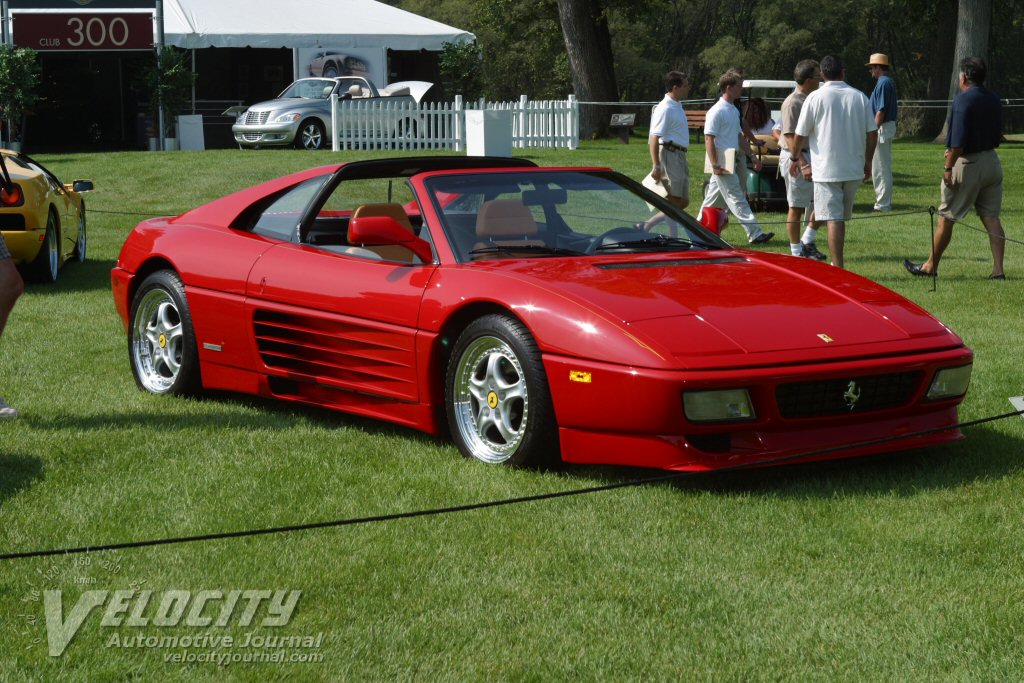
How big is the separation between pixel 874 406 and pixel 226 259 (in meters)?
3.22

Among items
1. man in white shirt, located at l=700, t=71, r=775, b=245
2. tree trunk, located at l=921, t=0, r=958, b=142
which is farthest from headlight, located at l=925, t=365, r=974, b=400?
tree trunk, located at l=921, t=0, r=958, b=142

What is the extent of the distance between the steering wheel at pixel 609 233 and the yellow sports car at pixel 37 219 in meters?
6.04

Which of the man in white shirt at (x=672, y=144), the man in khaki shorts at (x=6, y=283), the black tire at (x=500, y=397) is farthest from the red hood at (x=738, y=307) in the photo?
the man in white shirt at (x=672, y=144)

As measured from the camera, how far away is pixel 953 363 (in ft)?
18.6

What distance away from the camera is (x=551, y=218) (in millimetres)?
6562

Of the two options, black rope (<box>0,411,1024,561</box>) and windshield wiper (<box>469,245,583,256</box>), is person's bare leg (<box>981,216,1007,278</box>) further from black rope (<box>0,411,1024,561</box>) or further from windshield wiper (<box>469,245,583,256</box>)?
windshield wiper (<box>469,245,583,256</box>)

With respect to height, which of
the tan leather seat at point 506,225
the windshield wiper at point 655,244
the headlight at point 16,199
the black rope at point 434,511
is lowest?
the black rope at point 434,511

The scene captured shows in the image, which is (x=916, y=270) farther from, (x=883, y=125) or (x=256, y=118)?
(x=256, y=118)

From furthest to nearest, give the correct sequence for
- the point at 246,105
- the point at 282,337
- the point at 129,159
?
the point at 246,105 → the point at 129,159 → the point at 282,337

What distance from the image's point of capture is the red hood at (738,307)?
5309 millimetres

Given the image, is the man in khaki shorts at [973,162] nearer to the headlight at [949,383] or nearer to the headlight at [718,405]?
the headlight at [949,383]

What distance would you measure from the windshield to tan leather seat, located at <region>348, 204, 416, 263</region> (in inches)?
867

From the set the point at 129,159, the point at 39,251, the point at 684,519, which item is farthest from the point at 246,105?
the point at 684,519

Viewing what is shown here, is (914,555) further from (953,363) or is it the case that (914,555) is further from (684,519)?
(953,363)
